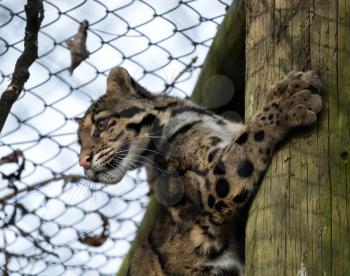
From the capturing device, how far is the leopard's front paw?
2.52 metres

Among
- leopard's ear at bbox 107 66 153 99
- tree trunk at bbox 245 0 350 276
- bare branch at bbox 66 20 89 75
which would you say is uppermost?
bare branch at bbox 66 20 89 75

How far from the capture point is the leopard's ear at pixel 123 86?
371cm

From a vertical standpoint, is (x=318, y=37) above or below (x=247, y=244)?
above

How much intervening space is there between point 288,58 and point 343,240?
25.4 inches

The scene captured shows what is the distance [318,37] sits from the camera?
2559 mm

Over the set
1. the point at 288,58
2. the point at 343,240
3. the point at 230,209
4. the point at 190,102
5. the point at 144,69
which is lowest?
the point at 343,240

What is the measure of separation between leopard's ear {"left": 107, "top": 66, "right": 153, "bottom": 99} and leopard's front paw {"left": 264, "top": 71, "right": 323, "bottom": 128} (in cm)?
106

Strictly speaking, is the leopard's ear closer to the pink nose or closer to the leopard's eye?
the leopard's eye

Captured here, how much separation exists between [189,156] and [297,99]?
0.66 m

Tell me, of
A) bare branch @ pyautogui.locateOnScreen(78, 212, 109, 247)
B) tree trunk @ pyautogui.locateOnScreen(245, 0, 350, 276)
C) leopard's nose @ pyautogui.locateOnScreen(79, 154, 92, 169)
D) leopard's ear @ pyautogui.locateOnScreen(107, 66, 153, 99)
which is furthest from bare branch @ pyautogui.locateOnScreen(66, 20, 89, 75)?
bare branch @ pyautogui.locateOnScreen(78, 212, 109, 247)

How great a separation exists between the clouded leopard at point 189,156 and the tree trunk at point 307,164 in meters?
0.06

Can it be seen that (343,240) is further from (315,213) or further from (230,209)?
(230,209)

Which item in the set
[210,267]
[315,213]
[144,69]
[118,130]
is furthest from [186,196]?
[144,69]

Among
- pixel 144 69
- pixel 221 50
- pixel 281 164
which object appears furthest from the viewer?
pixel 144 69
